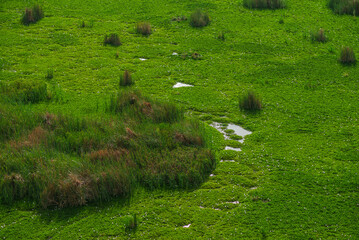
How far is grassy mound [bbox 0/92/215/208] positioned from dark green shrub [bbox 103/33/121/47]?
19.6 ft

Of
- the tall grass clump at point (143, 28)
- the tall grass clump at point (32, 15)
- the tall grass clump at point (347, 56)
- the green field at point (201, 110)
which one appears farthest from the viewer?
the tall grass clump at point (32, 15)

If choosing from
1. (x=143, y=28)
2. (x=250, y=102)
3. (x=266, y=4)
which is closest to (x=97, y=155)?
(x=250, y=102)

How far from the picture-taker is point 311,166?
10.5 m

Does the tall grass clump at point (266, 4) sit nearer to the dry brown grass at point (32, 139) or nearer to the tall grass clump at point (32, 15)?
the tall grass clump at point (32, 15)

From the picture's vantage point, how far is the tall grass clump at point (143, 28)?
736 inches

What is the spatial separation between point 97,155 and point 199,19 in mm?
10702

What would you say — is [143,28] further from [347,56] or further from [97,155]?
[97,155]

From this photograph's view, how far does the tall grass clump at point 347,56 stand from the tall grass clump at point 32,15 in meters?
13.4

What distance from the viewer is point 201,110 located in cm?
1320

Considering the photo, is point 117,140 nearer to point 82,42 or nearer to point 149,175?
point 149,175

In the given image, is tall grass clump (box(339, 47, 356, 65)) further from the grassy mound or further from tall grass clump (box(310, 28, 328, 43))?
the grassy mound

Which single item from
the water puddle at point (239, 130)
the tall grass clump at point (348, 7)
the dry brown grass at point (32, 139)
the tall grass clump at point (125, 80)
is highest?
the tall grass clump at point (348, 7)

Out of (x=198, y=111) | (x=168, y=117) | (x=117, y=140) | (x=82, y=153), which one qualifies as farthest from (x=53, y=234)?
(x=198, y=111)

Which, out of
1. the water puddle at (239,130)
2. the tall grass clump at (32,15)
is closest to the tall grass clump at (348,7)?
the water puddle at (239,130)
